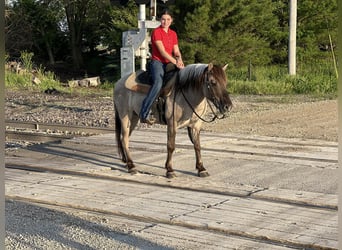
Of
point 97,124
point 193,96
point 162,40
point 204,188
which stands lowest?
point 204,188

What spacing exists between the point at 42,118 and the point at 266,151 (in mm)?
8931

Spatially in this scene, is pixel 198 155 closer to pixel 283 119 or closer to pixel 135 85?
pixel 135 85

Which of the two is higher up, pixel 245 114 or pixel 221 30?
pixel 221 30

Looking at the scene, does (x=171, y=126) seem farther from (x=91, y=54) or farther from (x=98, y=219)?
(x=91, y=54)

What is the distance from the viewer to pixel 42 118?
18234mm

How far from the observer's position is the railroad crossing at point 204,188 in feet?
20.2

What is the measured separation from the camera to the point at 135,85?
30.4ft

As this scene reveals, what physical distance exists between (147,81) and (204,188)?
1960mm

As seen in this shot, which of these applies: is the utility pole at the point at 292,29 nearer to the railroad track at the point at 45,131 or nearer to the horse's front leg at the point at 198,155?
the railroad track at the point at 45,131

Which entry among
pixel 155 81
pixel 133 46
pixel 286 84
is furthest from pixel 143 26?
pixel 286 84

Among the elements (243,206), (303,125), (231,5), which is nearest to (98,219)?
(243,206)

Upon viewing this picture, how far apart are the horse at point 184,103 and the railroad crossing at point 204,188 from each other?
445mm

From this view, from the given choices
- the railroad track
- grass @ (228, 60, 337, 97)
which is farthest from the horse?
grass @ (228, 60, 337, 97)

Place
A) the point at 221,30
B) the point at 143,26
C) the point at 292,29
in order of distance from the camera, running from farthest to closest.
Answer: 1. the point at 221,30
2. the point at 292,29
3. the point at 143,26
